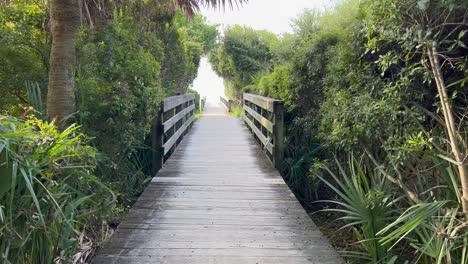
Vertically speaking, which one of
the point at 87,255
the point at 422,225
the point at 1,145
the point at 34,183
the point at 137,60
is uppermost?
the point at 137,60

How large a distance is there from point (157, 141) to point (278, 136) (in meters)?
1.76

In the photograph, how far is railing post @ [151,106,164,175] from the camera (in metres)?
5.94

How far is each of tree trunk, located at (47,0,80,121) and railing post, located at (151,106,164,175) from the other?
195 centimetres

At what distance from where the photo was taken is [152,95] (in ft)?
18.2

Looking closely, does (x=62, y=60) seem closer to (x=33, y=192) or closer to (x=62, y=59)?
(x=62, y=59)

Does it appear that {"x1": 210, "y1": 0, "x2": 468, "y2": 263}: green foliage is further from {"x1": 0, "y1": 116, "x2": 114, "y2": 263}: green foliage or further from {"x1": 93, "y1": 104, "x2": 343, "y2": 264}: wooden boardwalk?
{"x1": 0, "y1": 116, "x2": 114, "y2": 263}: green foliage

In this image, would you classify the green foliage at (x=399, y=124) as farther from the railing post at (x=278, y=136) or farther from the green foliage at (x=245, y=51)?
the green foliage at (x=245, y=51)

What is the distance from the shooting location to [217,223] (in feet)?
12.3

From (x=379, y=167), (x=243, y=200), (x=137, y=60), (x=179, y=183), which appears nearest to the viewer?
(x=379, y=167)

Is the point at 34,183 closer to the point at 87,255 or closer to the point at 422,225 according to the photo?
the point at 87,255

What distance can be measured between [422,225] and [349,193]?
0.87 meters

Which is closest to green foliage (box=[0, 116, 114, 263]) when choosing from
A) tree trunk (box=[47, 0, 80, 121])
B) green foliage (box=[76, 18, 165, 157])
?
tree trunk (box=[47, 0, 80, 121])

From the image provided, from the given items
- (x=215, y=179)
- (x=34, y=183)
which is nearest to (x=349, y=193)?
(x=215, y=179)

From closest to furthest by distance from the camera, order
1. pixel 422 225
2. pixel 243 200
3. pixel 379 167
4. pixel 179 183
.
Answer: pixel 422 225 → pixel 379 167 → pixel 243 200 → pixel 179 183
